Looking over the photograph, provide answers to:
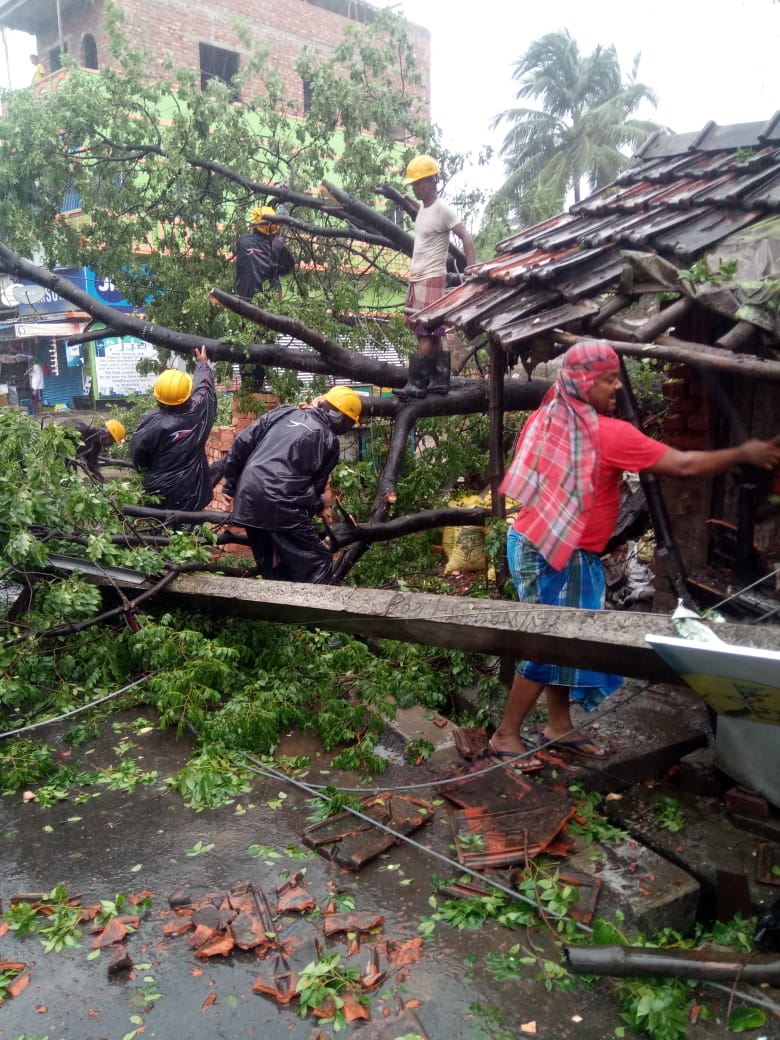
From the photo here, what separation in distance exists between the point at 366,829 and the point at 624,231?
11.5 feet

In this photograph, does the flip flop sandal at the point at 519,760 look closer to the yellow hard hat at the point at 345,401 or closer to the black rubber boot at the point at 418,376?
the yellow hard hat at the point at 345,401

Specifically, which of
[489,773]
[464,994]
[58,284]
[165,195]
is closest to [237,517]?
[489,773]

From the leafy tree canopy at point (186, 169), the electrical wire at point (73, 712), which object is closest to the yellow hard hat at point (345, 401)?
the electrical wire at point (73, 712)

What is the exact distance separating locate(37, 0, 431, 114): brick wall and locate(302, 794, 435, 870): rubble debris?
1929cm

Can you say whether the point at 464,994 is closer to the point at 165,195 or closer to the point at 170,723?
the point at 170,723

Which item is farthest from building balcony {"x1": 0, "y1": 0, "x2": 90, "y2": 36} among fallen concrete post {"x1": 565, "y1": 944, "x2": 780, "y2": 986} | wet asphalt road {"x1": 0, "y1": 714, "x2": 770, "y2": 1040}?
fallen concrete post {"x1": 565, "y1": 944, "x2": 780, "y2": 986}

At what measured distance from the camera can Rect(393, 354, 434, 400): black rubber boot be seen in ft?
22.2

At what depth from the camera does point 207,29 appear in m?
20.9

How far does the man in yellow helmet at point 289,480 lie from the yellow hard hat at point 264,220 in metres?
3.76

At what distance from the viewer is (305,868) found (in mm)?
3223

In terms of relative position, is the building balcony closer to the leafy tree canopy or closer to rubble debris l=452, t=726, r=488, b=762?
the leafy tree canopy

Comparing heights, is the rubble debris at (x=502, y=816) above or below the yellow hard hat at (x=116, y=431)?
below

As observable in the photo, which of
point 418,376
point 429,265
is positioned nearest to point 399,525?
point 418,376

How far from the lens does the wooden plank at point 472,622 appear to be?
9.78 feet
